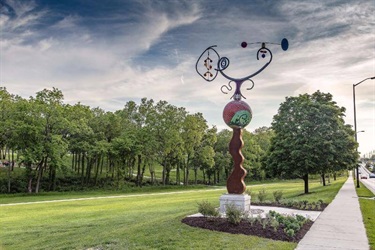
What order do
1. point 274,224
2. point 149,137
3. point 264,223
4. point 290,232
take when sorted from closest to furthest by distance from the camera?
point 290,232 < point 274,224 < point 264,223 < point 149,137

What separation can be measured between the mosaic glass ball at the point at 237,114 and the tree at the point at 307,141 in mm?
14675

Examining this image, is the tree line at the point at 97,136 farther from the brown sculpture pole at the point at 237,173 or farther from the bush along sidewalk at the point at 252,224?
the bush along sidewalk at the point at 252,224

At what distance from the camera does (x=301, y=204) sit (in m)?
15.8

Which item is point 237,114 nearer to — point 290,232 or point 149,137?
point 290,232

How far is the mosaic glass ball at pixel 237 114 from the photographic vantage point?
43.1ft

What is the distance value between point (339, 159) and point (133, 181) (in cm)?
3399

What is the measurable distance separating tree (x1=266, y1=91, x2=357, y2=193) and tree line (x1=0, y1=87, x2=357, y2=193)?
7cm

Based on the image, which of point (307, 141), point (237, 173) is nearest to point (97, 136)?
point (307, 141)

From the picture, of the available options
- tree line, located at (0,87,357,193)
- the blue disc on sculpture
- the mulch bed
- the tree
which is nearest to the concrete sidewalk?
the mulch bed

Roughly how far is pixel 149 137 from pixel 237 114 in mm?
35743

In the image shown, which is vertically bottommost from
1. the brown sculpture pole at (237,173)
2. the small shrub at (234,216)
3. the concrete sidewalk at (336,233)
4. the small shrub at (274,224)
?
the concrete sidewalk at (336,233)

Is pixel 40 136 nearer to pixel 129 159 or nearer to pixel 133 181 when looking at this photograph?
pixel 129 159

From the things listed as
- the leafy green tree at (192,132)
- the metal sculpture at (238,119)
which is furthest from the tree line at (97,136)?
the metal sculpture at (238,119)

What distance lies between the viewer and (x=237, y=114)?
1310 centimetres
